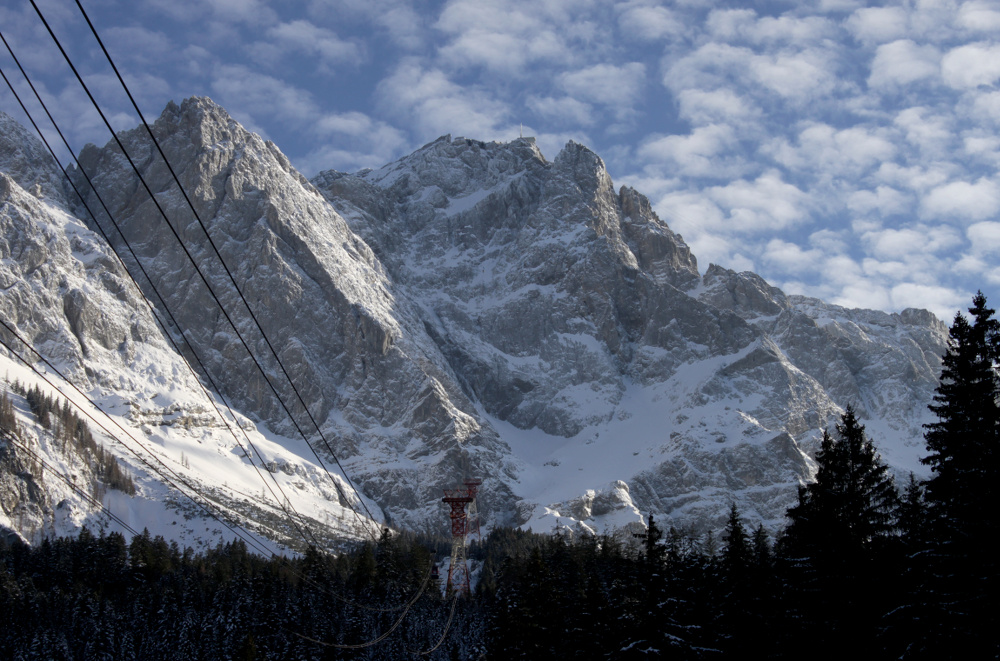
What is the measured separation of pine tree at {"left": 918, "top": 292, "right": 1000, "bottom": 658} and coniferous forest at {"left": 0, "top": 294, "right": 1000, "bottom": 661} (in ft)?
0.21

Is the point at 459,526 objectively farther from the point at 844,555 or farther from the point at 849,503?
→ the point at 844,555

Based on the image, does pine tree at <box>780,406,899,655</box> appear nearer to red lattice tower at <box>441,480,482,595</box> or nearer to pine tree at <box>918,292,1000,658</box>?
pine tree at <box>918,292,1000,658</box>

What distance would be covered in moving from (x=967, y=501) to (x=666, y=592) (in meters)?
17.9

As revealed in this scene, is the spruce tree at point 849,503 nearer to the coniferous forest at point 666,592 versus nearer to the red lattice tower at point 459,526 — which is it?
the coniferous forest at point 666,592

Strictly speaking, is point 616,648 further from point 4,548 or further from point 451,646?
point 4,548

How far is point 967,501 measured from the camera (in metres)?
32.1

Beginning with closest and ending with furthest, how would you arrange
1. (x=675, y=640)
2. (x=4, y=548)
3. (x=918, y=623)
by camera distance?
(x=918, y=623), (x=675, y=640), (x=4, y=548)

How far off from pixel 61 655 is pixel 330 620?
22040mm

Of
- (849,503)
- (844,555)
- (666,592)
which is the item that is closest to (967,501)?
(844,555)

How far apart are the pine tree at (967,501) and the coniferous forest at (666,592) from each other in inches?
2.5

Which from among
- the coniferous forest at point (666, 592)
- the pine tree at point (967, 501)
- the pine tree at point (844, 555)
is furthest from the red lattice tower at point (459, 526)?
the pine tree at point (967, 501)

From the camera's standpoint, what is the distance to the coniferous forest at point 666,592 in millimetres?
32812

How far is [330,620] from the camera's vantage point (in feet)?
273

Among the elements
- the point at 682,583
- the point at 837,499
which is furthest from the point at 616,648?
the point at 837,499
